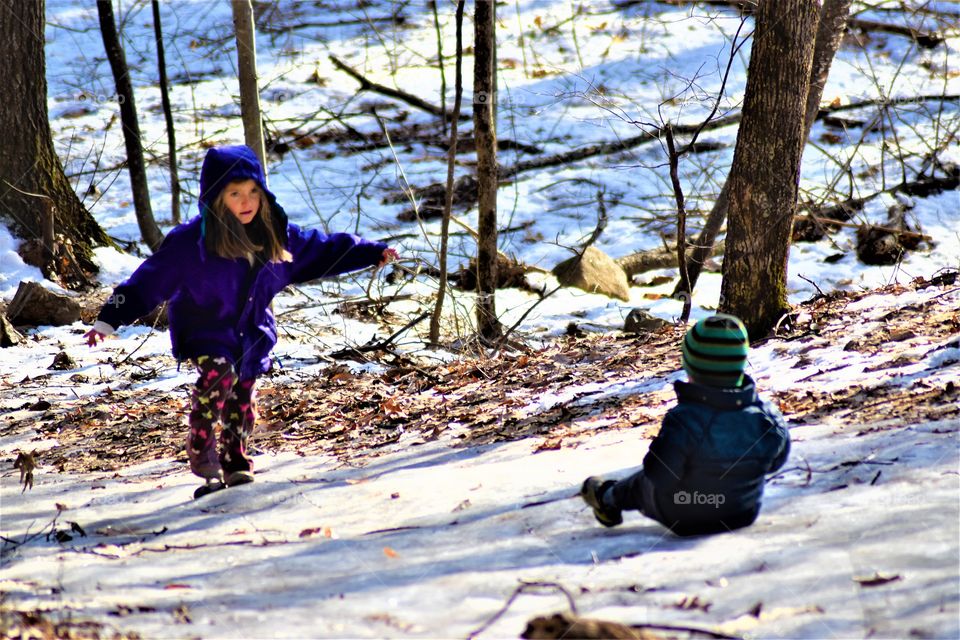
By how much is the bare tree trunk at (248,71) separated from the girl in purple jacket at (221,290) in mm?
2578

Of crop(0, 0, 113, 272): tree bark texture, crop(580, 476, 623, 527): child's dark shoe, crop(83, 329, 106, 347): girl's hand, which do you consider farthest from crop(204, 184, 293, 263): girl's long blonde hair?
crop(0, 0, 113, 272): tree bark texture

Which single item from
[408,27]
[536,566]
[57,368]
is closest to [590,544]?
[536,566]

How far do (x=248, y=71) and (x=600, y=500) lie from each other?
456cm

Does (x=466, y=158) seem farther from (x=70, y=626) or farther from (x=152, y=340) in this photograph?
(x=70, y=626)

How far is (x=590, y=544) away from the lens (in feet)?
10.9

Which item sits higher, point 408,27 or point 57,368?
point 408,27

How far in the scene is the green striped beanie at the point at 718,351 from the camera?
125 inches

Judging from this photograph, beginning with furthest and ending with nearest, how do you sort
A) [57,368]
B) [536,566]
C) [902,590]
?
[57,368]
[536,566]
[902,590]

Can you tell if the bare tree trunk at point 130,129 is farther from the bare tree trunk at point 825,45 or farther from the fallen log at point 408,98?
the bare tree trunk at point 825,45

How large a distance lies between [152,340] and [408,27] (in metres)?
11.2

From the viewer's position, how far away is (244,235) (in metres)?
4.22

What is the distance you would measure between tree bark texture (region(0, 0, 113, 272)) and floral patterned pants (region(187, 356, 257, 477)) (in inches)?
223

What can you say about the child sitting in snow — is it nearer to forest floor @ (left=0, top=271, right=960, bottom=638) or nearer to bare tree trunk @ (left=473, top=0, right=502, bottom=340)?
forest floor @ (left=0, top=271, right=960, bottom=638)

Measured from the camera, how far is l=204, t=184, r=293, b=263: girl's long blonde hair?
13.7ft
